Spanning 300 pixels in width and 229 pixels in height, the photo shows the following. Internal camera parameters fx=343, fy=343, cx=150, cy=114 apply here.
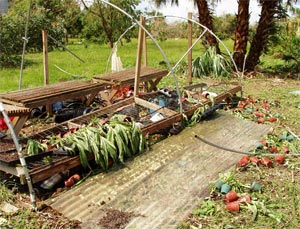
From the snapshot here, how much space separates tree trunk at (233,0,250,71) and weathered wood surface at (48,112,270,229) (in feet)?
19.1

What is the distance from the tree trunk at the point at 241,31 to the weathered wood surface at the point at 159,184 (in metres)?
5.82

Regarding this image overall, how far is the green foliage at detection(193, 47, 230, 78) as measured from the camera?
951 cm

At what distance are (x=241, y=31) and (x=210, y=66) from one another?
60.8 inches

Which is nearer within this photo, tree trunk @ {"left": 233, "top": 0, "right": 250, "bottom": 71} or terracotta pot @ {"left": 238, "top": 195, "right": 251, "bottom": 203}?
terracotta pot @ {"left": 238, "top": 195, "right": 251, "bottom": 203}

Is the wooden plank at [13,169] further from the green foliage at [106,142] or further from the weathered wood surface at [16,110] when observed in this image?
the weathered wood surface at [16,110]

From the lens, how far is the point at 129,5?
18.8 meters

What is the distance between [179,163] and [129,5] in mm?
16179

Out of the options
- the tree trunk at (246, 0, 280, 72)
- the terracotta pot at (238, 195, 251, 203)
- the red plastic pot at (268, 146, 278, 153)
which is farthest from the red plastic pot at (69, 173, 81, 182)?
the tree trunk at (246, 0, 280, 72)

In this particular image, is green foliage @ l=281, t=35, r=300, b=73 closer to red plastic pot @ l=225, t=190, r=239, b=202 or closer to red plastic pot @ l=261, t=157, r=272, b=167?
red plastic pot @ l=261, t=157, r=272, b=167

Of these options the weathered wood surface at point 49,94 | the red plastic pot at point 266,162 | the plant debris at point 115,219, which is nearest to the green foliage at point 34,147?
the weathered wood surface at point 49,94

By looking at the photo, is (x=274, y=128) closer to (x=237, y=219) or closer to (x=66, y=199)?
(x=237, y=219)

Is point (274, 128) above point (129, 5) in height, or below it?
below

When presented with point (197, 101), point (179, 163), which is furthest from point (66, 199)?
point (197, 101)

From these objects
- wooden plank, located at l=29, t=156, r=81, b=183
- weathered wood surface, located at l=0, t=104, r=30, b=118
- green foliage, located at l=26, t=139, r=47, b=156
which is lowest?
→ wooden plank, located at l=29, t=156, r=81, b=183
